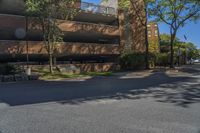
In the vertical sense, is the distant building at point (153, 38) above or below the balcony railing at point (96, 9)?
below

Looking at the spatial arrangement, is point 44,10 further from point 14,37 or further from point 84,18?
point 84,18

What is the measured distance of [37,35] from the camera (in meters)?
32.6

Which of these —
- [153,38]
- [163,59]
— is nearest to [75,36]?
[163,59]

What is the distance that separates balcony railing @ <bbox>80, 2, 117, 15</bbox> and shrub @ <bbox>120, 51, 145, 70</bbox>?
7129 millimetres

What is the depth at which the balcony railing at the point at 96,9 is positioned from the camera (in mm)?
35812

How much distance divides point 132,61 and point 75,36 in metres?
8.18

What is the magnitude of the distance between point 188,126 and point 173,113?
149 centimetres

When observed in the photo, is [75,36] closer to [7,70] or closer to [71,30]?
[71,30]

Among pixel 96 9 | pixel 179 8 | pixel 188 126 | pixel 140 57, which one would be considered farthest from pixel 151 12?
pixel 188 126

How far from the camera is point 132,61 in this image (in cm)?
3456

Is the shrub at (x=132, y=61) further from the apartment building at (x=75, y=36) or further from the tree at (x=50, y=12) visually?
the tree at (x=50, y=12)

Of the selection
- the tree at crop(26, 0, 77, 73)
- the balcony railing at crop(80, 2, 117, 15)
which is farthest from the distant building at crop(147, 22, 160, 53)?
the tree at crop(26, 0, 77, 73)

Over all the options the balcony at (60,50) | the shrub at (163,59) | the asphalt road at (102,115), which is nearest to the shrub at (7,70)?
the balcony at (60,50)

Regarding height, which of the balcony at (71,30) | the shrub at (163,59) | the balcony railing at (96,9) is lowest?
the shrub at (163,59)
